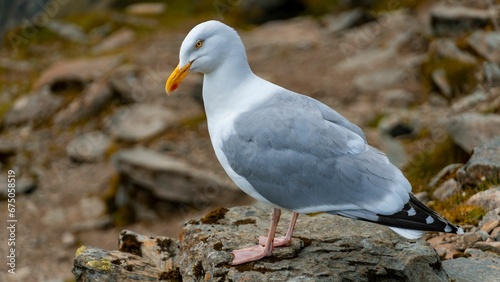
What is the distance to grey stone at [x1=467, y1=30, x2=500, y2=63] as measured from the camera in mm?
14789

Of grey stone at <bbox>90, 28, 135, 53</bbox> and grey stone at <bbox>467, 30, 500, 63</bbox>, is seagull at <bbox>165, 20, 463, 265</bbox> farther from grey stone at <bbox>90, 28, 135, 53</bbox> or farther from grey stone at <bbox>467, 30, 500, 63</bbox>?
grey stone at <bbox>90, 28, 135, 53</bbox>

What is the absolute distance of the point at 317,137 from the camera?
587 centimetres

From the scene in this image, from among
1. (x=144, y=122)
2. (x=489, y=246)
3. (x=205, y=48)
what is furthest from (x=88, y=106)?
(x=489, y=246)

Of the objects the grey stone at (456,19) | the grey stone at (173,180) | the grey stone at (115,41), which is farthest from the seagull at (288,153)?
the grey stone at (115,41)

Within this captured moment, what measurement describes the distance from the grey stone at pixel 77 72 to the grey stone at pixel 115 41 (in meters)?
4.16

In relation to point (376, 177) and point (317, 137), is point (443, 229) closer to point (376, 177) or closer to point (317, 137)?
point (376, 177)

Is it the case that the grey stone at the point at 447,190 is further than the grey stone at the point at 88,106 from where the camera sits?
No

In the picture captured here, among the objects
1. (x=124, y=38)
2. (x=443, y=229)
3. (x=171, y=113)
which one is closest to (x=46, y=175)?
(x=171, y=113)

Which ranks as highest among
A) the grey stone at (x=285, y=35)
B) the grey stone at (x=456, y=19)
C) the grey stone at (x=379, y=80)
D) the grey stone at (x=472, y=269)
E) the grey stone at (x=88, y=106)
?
the grey stone at (x=88, y=106)

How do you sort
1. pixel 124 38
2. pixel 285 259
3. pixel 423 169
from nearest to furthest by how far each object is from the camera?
1. pixel 285 259
2. pixel 423 169
3. pixel 124 38

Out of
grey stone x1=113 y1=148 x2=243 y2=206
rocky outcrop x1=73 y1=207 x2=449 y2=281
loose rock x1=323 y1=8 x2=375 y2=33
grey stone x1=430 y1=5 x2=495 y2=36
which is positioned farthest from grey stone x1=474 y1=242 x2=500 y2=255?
loose rock x1=323 y1=8 x2=375 y2=33

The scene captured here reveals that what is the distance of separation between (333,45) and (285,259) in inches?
708

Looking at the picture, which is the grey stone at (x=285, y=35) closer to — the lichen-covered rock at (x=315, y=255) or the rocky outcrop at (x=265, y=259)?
the rocky outcrop at (x=265, y=259)

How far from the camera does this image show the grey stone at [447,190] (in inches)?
348
